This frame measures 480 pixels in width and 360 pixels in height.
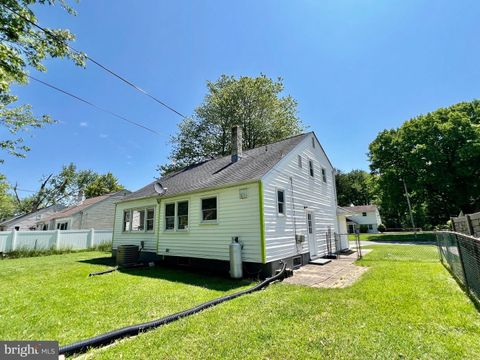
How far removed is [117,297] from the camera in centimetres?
572

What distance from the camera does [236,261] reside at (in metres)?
7.87

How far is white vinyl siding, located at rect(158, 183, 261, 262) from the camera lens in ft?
26.5

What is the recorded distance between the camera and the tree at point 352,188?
174 feet

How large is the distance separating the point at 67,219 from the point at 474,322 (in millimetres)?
30072

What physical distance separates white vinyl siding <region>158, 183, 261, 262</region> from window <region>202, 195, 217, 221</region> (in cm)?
13

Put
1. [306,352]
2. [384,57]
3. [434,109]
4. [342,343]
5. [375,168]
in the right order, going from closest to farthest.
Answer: [306,352]
[342,343]
[384,57]
[434,109]
[375,168]

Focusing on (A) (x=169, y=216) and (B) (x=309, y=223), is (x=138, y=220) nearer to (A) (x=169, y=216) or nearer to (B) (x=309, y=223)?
(A) (x=169, y=216)

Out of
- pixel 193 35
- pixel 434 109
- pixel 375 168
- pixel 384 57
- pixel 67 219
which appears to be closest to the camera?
pixel 193 35

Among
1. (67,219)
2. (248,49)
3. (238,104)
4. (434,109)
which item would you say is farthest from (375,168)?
(67,219)

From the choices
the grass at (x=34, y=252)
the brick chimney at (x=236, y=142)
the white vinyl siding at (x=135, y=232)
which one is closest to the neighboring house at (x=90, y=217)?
the grass at (x=34, y=252)

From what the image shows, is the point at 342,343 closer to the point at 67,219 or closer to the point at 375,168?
the point at 67,219

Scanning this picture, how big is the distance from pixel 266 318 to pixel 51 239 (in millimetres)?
18274

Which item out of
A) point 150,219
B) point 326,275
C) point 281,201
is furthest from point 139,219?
point 326,275

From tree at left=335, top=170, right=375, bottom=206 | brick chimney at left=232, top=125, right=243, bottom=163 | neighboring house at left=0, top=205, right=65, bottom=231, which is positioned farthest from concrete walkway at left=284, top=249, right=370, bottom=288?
tree at left=335, top=170, right=375, bottom=206
